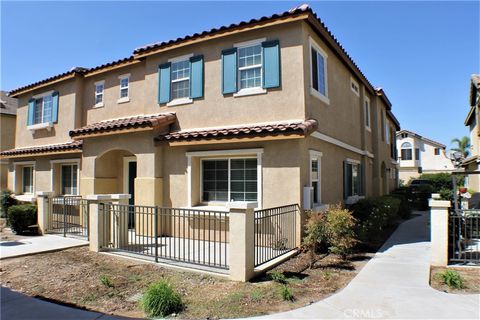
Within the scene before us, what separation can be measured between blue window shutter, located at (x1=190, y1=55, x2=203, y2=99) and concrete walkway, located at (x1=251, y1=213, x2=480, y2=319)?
781 centimetres

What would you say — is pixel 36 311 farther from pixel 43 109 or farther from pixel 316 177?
pixel 43 109

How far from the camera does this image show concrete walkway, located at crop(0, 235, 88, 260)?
10039 millimetres

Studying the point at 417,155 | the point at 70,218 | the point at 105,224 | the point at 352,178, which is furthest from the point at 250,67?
the point at 417,155

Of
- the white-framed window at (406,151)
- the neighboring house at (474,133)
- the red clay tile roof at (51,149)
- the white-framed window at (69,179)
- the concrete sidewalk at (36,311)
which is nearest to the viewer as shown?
the concrete sidewalk at (36,311)

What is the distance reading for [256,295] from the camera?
639 cm

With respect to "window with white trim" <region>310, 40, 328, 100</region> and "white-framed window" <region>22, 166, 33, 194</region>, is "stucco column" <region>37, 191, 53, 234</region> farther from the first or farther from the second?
"window with white trim" <region>310, 40, 328, 100</region>

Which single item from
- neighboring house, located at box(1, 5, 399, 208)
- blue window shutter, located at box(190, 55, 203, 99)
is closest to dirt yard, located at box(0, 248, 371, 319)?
neighboring house, located at box(1, 5, 399, 208)

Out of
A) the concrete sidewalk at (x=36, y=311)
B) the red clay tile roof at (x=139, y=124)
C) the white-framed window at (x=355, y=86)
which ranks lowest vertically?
the concrete sidewalk at (x=36, y=311)

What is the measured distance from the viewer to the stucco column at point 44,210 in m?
13.3

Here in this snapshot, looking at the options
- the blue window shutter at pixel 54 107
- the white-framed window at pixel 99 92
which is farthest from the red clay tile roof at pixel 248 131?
the blue window shutter at pixel 54 107

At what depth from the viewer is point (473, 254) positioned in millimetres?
9461

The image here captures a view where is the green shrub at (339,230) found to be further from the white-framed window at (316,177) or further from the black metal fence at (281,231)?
the white-framed window at (316,177)

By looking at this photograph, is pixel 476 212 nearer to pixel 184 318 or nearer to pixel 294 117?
pixel 294 117

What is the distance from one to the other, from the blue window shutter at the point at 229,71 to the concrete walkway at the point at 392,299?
6.83m
